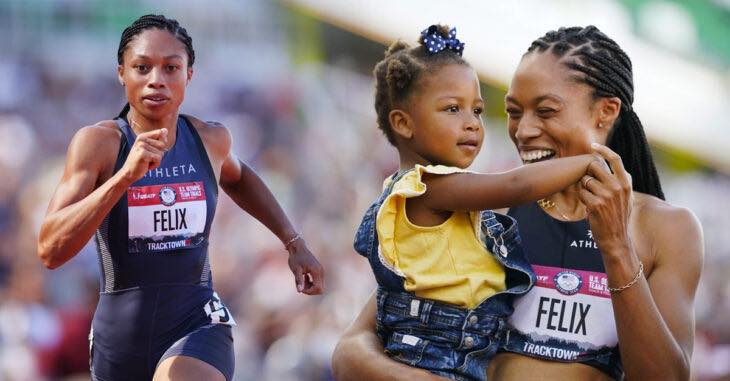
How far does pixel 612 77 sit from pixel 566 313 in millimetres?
751

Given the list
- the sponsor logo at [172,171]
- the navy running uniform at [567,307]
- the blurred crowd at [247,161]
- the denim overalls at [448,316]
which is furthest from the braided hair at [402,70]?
the blurred crowd at [247,161]

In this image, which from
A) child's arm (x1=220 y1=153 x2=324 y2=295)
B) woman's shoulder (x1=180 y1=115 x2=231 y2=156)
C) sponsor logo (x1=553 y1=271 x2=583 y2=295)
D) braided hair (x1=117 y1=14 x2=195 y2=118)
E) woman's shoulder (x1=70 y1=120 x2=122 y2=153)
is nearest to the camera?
sponsor logo (x1=553 y1=271 x2=583 y2=295)

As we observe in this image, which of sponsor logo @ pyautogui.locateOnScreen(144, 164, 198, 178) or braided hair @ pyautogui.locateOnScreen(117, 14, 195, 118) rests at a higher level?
braided hair @ pyautogui.locateOnScreen(117, 14, 195, 118)

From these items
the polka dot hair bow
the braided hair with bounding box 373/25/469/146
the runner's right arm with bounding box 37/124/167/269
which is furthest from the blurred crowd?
the polka dot hair bow

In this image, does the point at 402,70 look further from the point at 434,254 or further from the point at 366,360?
the point at 366,360

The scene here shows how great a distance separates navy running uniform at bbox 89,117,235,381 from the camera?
12.5 ft

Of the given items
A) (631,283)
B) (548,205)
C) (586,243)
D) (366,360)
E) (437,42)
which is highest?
(437,42)

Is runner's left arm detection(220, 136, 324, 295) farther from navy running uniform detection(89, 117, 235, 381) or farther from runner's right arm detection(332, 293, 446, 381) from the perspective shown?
runner's right arm detection(332, 293, 446, 381)

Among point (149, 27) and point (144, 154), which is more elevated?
point (149, 27)

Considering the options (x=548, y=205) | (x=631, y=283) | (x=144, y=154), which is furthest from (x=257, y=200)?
(x=631, y=283)

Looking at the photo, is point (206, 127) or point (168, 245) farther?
point (206, 127)

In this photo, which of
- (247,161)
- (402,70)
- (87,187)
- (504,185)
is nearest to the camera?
(504,185)

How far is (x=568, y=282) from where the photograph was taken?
10.6 feet

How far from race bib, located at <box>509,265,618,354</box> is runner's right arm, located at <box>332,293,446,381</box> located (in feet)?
1.14
